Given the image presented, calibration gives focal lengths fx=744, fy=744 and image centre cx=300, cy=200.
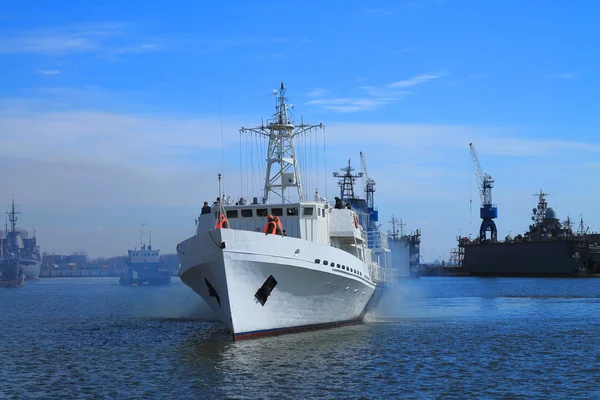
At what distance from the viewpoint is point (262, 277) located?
104ft

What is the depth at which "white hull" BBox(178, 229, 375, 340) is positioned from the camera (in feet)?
102

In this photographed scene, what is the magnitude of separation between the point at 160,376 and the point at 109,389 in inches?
97.3

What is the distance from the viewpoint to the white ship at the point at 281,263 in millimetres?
31266

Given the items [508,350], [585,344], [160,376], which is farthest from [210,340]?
[585,344]

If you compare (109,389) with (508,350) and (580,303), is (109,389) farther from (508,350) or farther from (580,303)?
(580,303)

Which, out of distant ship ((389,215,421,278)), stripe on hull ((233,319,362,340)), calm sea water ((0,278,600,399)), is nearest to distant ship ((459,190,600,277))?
distant ship ((389,215,421,278))

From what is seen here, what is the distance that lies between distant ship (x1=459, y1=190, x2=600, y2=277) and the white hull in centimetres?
12460

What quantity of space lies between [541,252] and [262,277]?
134 m

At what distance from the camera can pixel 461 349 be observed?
33156 millimetres

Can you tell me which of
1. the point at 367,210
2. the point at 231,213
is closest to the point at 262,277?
the point at 231,213

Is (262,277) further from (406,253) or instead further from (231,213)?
(406,253)

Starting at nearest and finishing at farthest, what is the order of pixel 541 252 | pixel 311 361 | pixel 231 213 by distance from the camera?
pixel 311 361, pixel 231 213, pixel 541 252

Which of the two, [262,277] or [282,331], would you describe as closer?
[262,277]

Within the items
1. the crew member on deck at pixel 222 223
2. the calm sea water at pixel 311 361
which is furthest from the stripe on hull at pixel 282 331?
the crew member on deck at pixel 222 223
